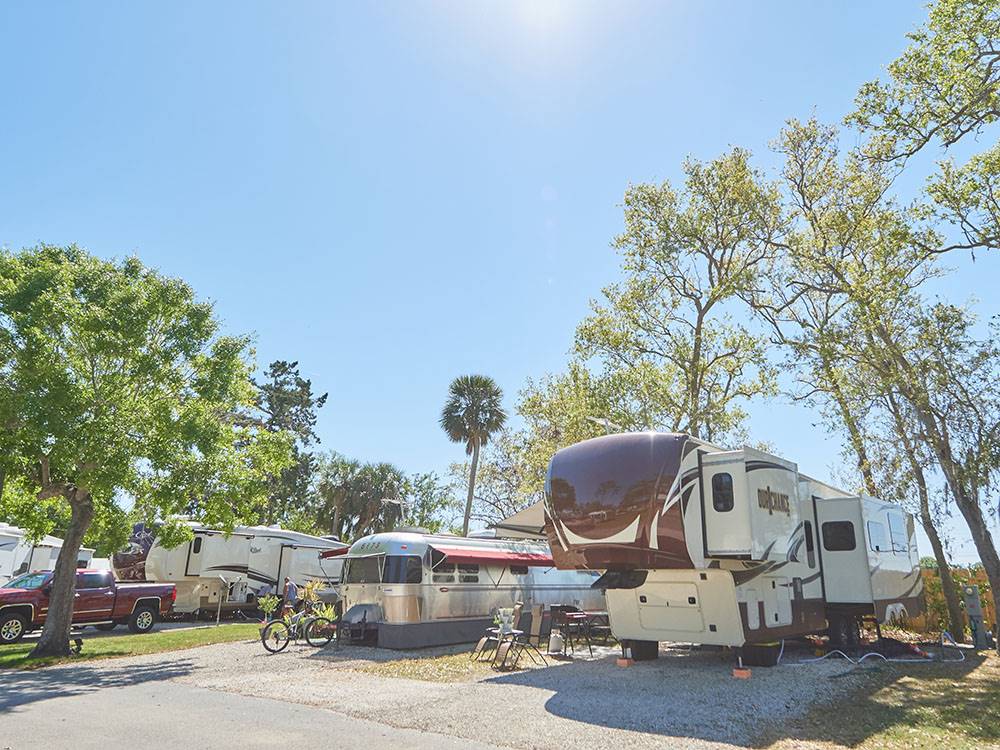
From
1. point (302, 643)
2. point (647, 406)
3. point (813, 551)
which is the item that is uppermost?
point (647, 406)

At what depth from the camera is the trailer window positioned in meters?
15.5

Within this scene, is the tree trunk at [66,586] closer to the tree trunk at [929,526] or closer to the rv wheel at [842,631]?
the rv wheel at [842,631]

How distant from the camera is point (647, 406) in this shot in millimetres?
23391

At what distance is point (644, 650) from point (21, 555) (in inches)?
828

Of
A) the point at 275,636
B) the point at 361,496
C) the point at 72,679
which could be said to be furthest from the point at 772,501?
the point at 361,496

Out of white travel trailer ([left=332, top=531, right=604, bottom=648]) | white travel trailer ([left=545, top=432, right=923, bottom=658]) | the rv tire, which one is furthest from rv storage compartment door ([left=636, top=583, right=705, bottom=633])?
white travel trailer ([left=332, top=531, right=604, bottom=648])

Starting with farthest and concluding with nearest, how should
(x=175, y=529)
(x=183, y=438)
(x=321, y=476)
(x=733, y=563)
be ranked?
(x=321, y=476)
(x=175, y=529)
(x=183, y=438)
(x=733, y=563)

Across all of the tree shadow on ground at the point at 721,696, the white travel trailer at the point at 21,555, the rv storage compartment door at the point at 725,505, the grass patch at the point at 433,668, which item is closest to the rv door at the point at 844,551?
the tree shadow on ground at the point at 721,696

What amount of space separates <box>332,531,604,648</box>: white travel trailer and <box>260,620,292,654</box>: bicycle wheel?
4.47 feet

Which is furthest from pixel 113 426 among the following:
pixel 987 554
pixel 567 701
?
pixel 987 554

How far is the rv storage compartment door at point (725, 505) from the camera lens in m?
9.75

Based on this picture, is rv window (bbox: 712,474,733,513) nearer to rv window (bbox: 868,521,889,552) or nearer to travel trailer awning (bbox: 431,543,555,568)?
rv window (bbox: 868,521,889,552)

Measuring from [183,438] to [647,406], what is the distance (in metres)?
14.8

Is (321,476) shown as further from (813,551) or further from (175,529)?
(813,551)
